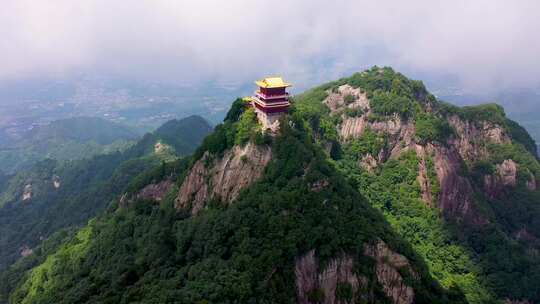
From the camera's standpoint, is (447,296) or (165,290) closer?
(165,290)

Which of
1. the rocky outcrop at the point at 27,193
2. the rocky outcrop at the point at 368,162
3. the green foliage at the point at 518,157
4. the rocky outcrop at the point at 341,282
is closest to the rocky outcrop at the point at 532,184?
the green foliage at the point at 518,157

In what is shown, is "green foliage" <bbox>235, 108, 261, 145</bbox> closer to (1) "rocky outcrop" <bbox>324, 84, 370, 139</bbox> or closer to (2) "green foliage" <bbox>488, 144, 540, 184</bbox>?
(1) "rocky outcrop" <bbox>324, 84, 370, 139</bbox>

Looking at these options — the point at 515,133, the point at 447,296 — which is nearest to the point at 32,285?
the point at 447,296

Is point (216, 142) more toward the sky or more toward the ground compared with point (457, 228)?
more toward the sky

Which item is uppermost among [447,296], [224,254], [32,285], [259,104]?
[259,104]

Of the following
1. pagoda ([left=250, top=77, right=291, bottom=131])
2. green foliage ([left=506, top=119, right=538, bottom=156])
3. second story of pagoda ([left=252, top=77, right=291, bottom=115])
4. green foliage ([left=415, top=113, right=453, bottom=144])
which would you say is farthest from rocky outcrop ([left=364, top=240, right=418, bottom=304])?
green foliage ([left=506, top=119, right=538, bottom=156])

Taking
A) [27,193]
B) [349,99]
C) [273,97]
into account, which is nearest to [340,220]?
[273,97]

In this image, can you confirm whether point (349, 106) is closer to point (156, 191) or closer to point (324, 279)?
point (156, 191)

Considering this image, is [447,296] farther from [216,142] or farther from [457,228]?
[216,142]
